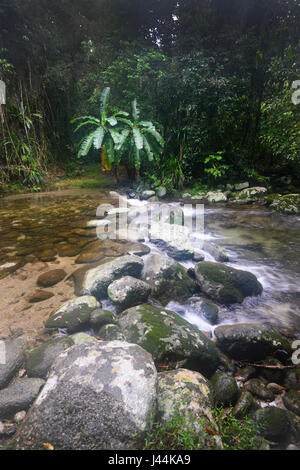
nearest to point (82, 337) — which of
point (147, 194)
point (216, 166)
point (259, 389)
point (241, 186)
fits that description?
point (259, 389)

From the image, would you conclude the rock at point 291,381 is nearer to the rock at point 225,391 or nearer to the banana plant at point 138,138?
the rock at point 225,391

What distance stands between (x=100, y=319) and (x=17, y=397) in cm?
74

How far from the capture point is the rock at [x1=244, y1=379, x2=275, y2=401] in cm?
142

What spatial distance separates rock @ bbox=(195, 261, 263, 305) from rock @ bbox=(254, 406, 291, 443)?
3.71 feet

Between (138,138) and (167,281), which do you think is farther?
(138,138)

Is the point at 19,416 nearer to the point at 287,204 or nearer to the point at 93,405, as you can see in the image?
the point at 93,405

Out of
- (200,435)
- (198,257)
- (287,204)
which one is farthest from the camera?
(287,204)

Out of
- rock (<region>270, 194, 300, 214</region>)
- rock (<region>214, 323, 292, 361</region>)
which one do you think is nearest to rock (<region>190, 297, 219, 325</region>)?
rock (<region>214, 323, 292, 361</region>)

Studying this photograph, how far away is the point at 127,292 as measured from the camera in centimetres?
212

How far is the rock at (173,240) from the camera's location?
10.2 feet

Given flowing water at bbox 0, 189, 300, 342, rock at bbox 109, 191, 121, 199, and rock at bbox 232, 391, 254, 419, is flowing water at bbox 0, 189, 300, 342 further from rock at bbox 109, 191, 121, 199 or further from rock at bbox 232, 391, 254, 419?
rock at bbox 109, 191, 121, 199

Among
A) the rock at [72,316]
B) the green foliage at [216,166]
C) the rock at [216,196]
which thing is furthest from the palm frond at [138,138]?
the rock at [72,316]

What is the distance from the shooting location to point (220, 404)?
1.36 metres
